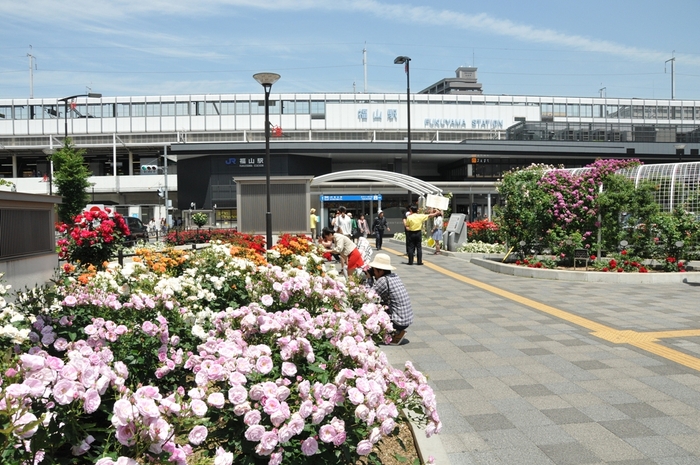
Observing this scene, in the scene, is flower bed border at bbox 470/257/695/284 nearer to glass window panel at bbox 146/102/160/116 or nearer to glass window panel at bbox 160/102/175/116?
glass window panel at bbox 160/102/175/116

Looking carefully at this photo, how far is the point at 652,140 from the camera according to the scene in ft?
159

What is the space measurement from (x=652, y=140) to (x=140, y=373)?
52.4m

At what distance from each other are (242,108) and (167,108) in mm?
7413

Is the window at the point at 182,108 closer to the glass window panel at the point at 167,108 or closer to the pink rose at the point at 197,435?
the glass window panel at the point at 167,108

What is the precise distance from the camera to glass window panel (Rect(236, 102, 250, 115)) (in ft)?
189

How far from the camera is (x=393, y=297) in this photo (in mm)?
7266

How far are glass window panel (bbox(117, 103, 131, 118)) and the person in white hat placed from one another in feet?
185

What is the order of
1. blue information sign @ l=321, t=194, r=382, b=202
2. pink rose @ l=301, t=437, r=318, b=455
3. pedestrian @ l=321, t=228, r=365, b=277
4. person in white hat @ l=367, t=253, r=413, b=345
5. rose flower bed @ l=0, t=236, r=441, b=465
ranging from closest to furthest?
rose flower bed @ l=0, t=236, r=441, b=465 < pink rose @ l=301, t=437, r=318, b=455 < person in white hat @ l=367, t=253, r=413, b=345 < pedestrian @ l=321, t=228, r=365, b=277 < blue information sign @ l=321, t=194, r=382, b=202

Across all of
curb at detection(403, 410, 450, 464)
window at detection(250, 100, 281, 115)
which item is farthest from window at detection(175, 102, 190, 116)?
curb at detection(403, 410, 450, 464)

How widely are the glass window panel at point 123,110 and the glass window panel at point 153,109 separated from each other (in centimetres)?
189

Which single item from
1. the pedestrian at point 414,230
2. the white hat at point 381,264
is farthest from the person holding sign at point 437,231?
the white hat at point 381,264

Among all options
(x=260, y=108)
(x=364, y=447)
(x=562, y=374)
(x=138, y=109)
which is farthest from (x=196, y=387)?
(x=138, y=109)

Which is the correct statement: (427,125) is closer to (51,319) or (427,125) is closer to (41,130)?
(41,130)

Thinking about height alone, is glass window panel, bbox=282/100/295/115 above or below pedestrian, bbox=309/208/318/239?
above
